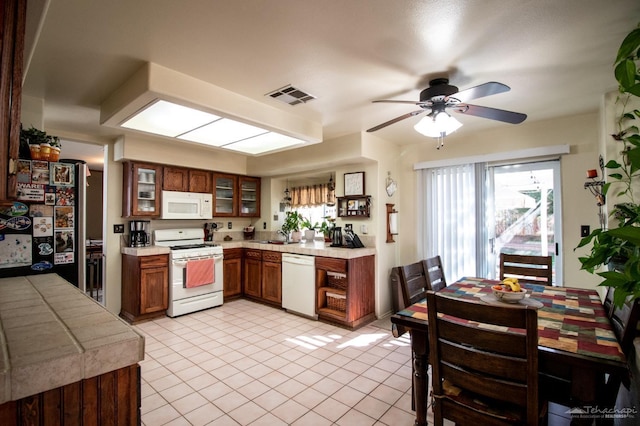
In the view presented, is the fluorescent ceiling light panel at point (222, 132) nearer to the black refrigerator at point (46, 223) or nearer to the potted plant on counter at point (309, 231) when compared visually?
the black refrigerator at point (46, 223)

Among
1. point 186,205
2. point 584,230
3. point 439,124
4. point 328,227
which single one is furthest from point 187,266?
point 584,230

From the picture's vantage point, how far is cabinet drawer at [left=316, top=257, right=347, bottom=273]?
370 cm

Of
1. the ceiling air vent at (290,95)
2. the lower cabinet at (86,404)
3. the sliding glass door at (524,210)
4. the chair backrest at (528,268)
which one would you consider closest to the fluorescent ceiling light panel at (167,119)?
the ceiling air vent at (290,95)

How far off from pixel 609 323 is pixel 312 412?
1883 mm

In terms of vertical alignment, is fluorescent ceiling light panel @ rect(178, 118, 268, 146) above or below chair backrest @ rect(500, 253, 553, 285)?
above

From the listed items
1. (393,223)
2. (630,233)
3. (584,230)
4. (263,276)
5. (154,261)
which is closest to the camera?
(630,233)

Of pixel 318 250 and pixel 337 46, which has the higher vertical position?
pixel 337 46

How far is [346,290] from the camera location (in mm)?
3719

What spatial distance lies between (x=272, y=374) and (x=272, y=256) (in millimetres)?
2127

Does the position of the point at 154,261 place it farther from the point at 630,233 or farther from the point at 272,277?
the point at 630,233

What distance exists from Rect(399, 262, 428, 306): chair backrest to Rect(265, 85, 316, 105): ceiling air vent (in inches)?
66.9

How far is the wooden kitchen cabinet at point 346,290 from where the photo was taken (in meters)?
3.68

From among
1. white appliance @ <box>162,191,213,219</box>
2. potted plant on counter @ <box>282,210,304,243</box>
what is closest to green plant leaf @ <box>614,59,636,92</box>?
potted plant on counter @ <box>282,210,304,243</box>

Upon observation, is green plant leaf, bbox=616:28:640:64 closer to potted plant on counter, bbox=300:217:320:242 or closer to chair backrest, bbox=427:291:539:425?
chair backrest, bbox=427:291:539:425
